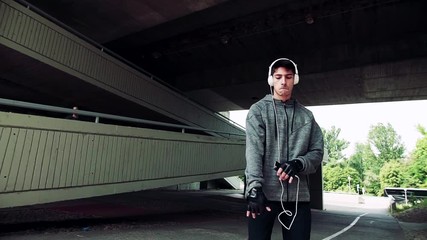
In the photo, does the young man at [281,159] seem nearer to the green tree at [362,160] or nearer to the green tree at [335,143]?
the green tree at [362,160]

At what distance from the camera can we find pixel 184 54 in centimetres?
1555

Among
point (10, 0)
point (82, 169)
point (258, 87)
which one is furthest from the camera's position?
point (258, 87)

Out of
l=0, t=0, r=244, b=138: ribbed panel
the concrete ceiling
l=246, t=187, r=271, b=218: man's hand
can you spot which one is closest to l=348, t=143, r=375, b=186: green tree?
the concrete ceiling

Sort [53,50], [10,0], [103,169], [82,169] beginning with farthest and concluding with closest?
[53,50]
[10,0]
[103,169]
[82,169]

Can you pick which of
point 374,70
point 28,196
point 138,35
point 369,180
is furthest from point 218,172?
point 369,180

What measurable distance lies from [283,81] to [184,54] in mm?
13654

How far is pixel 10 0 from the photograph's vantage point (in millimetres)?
7484

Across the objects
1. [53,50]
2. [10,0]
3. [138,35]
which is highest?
[138,35]

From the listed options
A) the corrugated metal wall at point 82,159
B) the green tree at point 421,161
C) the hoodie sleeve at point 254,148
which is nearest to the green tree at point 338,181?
the green tree at point 421,161

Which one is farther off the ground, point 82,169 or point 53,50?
point 53,50

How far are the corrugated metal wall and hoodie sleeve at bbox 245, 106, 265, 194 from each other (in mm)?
4247

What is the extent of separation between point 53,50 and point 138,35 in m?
5.66

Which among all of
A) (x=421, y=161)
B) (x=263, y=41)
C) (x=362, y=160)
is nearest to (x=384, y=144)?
(x=362, y=160)

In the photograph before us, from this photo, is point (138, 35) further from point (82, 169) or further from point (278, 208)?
point (278, 208)
